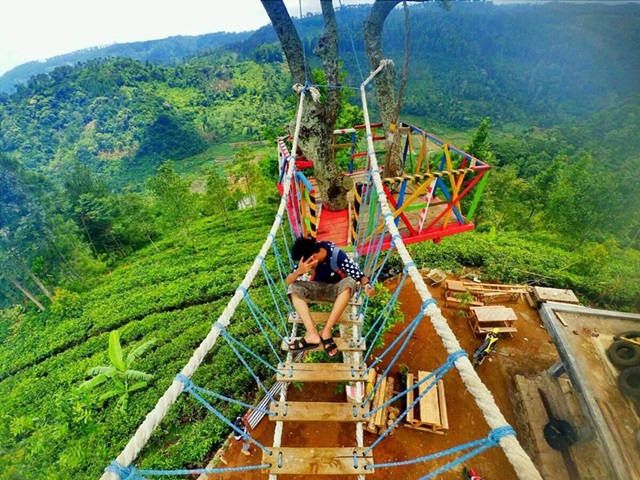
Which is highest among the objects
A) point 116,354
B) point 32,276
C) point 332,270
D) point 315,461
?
point 332,270

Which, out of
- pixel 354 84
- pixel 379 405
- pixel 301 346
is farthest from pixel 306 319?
pixel 354 84

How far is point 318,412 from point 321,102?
3.86 m

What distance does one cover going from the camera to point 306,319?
7.74ft

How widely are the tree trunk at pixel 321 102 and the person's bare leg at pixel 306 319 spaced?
2.64 m

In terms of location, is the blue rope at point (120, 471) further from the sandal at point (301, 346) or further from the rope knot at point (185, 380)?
the sandal at point (301, 346)

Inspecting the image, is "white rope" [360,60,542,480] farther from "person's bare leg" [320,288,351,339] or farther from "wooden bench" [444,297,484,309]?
"wooden bench" [444,297,484,309]

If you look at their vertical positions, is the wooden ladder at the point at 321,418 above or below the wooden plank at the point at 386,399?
above

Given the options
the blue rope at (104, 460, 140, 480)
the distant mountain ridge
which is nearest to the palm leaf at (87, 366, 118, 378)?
the blue rope at (104, 460, 140, 480)

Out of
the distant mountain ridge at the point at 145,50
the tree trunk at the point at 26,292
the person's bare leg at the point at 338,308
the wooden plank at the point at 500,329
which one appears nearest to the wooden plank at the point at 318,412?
the person's bare leg at the point at 338,308

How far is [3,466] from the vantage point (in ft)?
11.8

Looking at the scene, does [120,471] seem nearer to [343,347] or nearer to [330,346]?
[330,346]

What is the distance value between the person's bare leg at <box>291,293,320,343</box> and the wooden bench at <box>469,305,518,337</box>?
3558 millimetres

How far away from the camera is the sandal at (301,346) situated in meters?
2.21

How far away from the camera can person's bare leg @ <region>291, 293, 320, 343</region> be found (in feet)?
7.38
